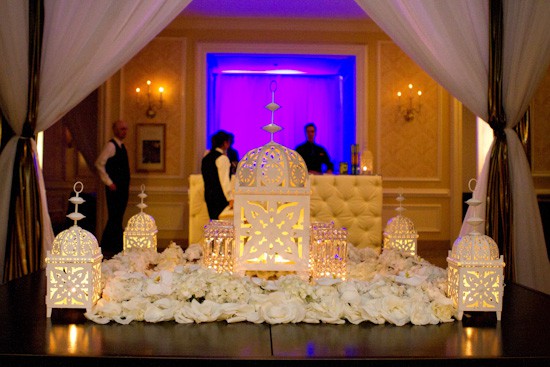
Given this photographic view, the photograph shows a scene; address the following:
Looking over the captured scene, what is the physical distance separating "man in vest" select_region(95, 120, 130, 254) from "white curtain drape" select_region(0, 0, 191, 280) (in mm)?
2961

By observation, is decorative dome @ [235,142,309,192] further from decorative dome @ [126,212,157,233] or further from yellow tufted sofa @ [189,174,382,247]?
yellow tufted sofa @ [189,174,382,247]

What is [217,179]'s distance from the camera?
5.72 meters

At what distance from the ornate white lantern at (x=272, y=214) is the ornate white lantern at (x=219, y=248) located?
30 millimetres

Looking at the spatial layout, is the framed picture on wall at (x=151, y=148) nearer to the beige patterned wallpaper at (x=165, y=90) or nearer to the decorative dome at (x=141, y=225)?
the beige patterned wallpaper at (x=165, y=90)

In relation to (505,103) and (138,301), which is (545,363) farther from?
(505,103)

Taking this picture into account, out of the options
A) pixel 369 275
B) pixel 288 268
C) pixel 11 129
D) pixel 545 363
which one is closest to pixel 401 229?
pixel 369 275

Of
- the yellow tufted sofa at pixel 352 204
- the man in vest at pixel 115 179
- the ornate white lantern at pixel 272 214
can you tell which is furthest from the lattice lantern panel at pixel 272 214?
the man in vest at pixel 115 179

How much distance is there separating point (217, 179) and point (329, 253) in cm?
351

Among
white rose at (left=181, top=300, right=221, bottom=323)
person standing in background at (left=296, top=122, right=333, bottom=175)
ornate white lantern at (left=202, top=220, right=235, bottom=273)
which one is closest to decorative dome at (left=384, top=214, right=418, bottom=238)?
ornate white lantern at (left=202, top=220, right=235, bottom=273)

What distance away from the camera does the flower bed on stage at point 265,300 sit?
5.59 ft

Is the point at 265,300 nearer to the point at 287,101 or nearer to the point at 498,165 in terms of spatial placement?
the point at 498,165

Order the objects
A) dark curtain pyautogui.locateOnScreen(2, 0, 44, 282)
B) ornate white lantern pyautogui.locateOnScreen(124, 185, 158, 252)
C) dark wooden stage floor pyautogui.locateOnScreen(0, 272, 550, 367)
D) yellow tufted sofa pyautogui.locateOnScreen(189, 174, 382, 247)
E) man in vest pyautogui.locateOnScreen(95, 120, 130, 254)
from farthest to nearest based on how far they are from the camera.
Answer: man in vest pyautogui.locateOnScreen(95, 120, 130, 254) < yellow tufted sofa pyautogui.locateOnScreen(189, 174, 382, 247) < dark curtain pyautogui.locateOnScreen(2, 0, 44, 282) < ornate white lantern pyautogui.locateOnScreen(124, 185, 158, 252) < dark wooden stage floor pyautogui.locateOnScreen(0, 272, 550, 367)

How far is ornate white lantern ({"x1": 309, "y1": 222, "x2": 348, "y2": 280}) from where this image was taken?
7.47 feet

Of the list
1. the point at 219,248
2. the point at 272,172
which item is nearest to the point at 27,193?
the point at 219,248
